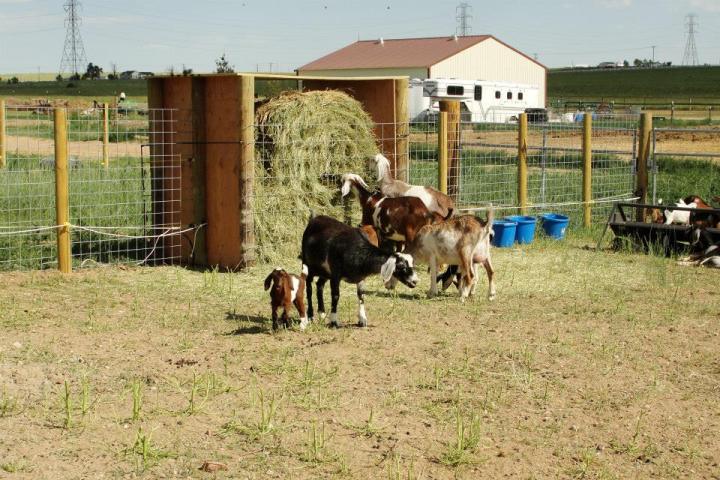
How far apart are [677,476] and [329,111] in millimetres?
8297

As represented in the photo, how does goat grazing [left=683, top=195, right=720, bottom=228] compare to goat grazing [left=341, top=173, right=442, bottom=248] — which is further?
goat grazing [left=683, top=195, right=720, bottom=228]

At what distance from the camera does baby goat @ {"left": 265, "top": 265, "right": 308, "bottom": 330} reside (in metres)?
8.70

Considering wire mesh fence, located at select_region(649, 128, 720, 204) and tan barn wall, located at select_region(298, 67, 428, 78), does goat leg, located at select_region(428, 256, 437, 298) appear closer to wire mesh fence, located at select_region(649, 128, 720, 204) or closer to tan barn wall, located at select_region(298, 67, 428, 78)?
wire mesh fence, located at select_region(649, 128, 720, 204)

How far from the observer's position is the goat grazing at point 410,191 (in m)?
12.3

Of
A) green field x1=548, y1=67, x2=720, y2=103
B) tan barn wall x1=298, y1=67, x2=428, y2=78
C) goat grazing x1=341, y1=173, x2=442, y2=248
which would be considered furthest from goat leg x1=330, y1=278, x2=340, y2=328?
green field x1=548, y1=67, x2=720, y2=103

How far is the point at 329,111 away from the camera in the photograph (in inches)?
517

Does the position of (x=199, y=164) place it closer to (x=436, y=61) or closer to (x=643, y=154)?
(x=643, y=154)

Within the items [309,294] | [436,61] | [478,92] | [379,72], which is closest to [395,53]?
[379,72]

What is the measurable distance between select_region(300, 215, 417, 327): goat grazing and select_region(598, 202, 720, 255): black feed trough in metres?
5.72

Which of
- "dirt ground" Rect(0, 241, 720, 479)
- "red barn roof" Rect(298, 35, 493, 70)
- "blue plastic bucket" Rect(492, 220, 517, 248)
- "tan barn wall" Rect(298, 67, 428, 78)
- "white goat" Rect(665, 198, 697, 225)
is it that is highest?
"red barn roof" Rect(298, 35, 493, 70)

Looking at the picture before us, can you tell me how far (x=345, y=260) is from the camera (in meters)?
8.95

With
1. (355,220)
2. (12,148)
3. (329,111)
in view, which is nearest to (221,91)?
(329,111)

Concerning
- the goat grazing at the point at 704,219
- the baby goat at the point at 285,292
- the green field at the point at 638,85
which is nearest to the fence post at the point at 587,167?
the goat grazing at the point at 704,219

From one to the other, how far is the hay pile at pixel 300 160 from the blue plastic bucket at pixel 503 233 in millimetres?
2074
